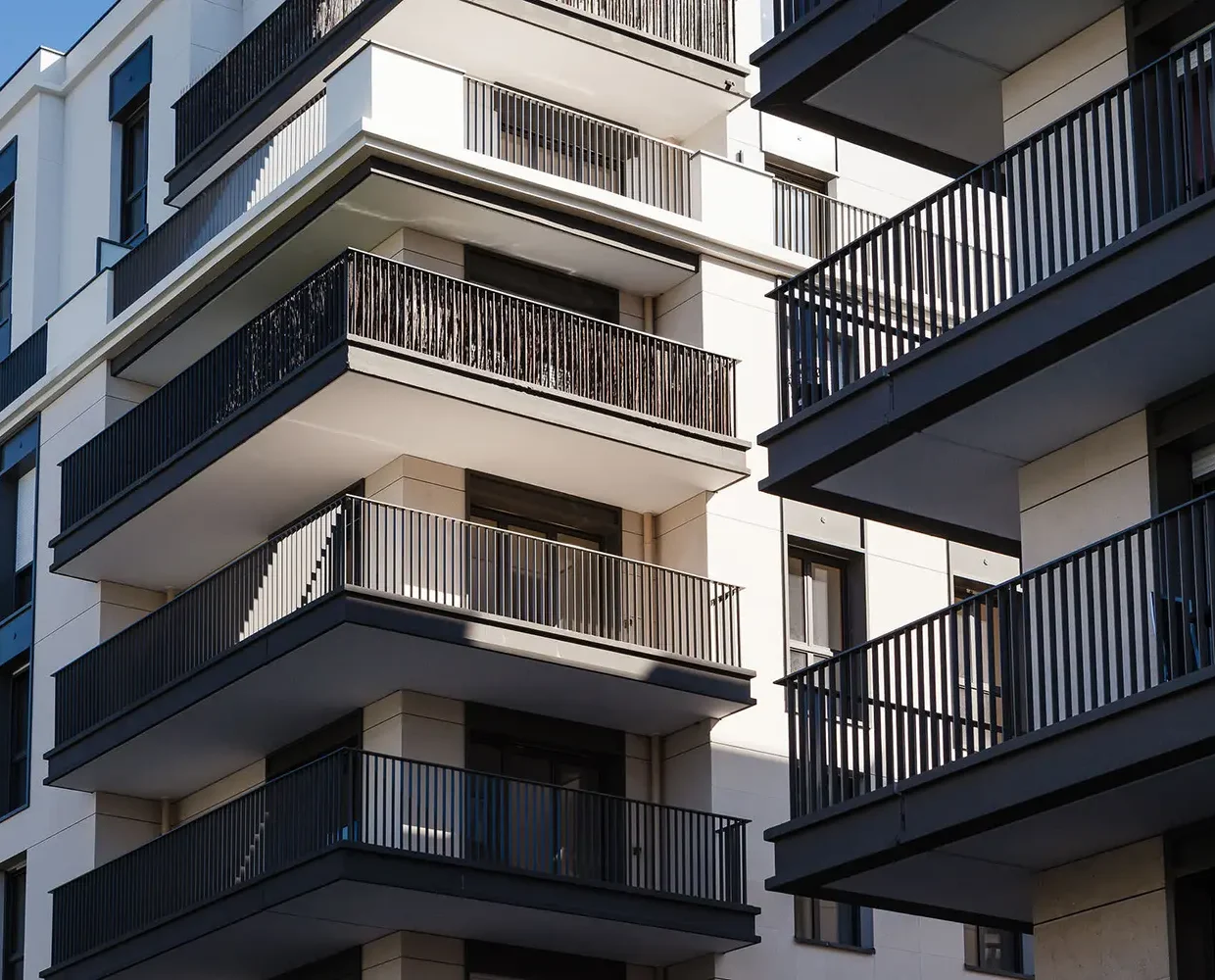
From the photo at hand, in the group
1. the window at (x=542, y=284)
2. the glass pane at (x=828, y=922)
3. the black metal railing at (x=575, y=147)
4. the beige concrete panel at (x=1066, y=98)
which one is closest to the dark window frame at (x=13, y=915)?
the window at (x=542, y=284)

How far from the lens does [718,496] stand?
31.6 m

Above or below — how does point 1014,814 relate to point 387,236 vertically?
below

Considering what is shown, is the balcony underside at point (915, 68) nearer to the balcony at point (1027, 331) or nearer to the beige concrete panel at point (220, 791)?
the balcony at point (1027, 331)

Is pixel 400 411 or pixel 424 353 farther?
pixel 400 411

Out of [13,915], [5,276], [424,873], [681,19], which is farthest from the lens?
[5,276]

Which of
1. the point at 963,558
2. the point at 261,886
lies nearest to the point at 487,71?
the point at 963,558

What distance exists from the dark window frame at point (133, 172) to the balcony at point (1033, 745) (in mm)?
19799

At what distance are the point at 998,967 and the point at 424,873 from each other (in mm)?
8541

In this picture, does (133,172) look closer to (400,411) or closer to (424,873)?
(400,411)

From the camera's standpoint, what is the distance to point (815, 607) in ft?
106

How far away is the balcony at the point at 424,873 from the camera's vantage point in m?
27.6

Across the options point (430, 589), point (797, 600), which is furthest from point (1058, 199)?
point (797, 600)

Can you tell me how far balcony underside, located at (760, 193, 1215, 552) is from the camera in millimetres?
17797

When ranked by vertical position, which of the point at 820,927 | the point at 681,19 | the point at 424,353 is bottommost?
the point at 820,927
